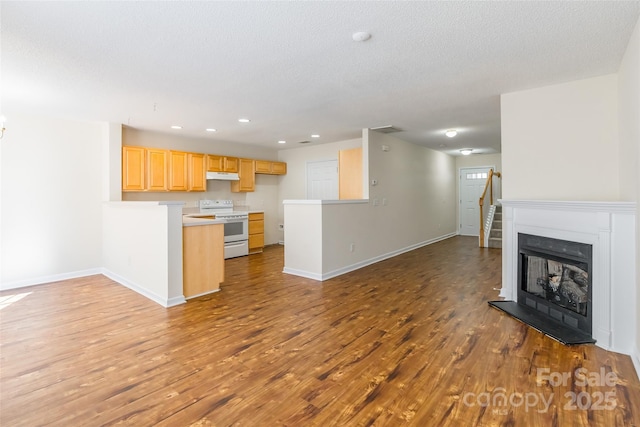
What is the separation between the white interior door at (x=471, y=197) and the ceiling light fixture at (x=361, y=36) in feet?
26.7

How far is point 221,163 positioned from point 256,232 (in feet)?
5.54

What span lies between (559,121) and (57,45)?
4719 mm

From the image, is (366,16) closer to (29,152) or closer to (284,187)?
(29,152)

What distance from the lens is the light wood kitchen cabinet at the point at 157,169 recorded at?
5398mm

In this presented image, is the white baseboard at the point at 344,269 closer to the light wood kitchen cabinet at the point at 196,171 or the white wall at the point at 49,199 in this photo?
the light wood kitchen cabinet at the point at 196,171

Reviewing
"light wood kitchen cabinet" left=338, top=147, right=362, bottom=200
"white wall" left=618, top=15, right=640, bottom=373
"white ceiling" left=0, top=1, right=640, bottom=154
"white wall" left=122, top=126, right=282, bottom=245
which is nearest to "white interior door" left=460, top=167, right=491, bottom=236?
"light wood kitchen cabinet" left=338, top=147, right=362, bottom=200

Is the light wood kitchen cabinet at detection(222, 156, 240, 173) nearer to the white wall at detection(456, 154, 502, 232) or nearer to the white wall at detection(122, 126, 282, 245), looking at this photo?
the white wall at detection(122, 126, 282, 245)

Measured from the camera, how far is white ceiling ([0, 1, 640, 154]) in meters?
2.03

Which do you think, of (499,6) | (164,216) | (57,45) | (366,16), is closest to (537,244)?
(499,6)

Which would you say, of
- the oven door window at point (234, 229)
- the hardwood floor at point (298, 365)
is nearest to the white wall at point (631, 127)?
the hardwood floor at point (298, 365)

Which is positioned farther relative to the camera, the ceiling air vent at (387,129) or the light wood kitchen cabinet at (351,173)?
the light wood kitchen cabinet at (351,173)

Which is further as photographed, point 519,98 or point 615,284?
point 519,98

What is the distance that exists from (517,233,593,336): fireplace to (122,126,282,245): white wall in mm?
5698

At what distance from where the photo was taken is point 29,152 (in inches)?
175
